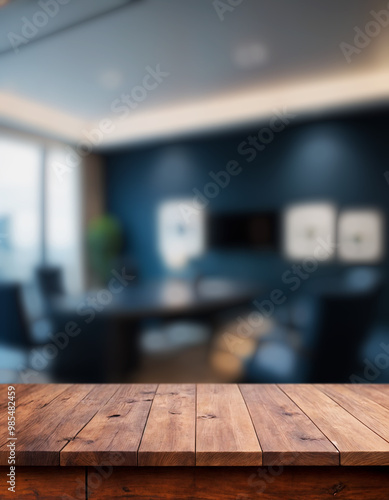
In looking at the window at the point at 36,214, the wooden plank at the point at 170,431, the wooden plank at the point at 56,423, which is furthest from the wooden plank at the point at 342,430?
the window at the point at 36,214

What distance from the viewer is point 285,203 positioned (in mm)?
1580

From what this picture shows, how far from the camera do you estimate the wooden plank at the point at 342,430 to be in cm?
104

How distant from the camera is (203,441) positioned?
1099 mm

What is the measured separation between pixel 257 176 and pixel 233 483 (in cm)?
104

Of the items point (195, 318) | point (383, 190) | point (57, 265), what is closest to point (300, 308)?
point (195, 318)

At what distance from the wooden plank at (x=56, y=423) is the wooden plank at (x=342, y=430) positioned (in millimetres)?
690

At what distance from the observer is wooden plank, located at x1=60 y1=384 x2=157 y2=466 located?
105 centimetres

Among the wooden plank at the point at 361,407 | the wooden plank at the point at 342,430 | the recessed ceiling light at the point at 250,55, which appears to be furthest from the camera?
the recessed ceiling light at the point at 250,55

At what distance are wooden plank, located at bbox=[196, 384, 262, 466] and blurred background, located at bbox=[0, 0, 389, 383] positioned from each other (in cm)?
20

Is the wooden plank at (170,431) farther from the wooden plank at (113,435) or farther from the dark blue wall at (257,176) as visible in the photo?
the dark blue wall at (257,176)

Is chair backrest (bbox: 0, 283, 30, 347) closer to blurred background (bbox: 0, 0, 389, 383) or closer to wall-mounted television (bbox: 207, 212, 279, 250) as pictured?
blurred background (bbox: 0, 0, 389, 383)

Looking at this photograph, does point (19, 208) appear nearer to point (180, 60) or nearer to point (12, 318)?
point (12, 318)

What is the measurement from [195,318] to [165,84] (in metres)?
0.91

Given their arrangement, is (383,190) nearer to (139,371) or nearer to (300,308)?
(300,308)
